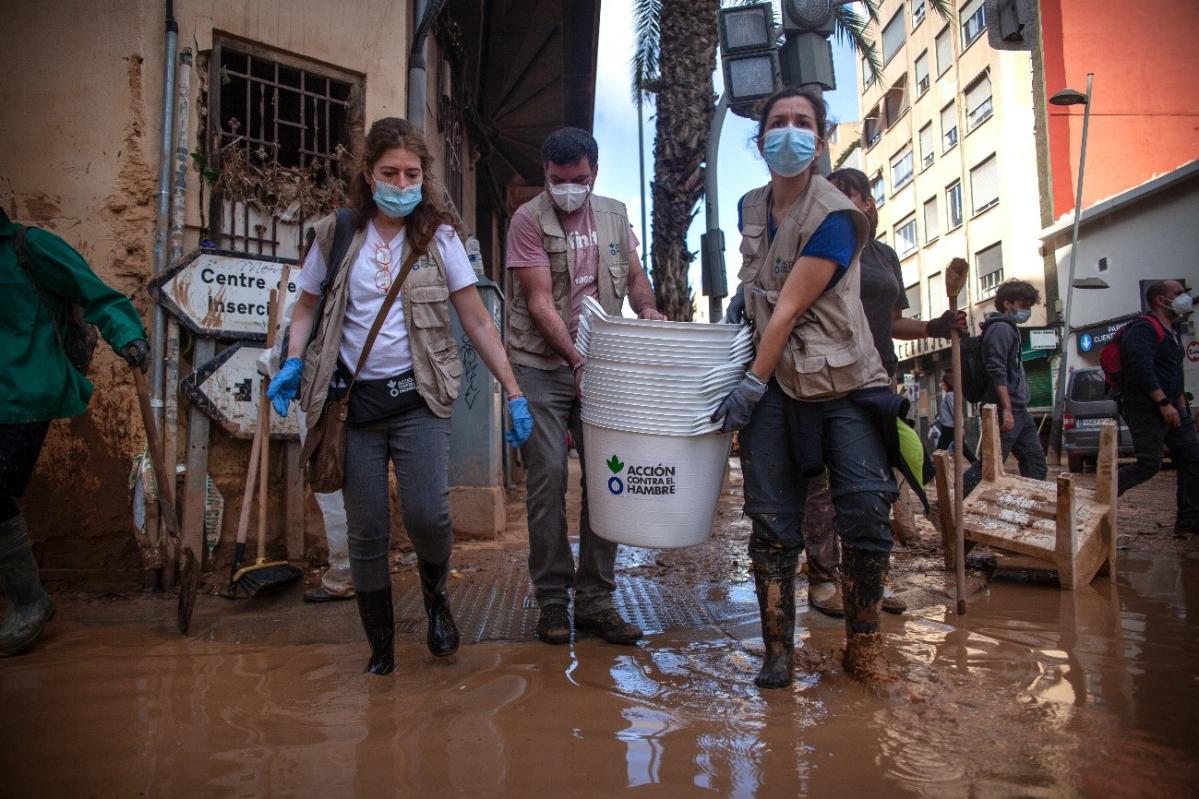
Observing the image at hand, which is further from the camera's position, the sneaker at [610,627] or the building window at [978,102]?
the building window at [978,102]

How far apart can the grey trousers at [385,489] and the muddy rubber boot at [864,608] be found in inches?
53.8

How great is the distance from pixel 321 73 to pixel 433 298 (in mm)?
3092

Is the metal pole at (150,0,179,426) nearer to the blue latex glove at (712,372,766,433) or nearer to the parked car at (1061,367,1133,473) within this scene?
the blue latex glove at (712,372,766,433)

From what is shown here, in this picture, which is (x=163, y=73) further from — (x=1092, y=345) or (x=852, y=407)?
(x=1092, y=345)

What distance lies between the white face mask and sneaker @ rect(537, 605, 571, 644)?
63.9 inches

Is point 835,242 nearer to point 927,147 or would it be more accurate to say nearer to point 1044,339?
point 1044,339

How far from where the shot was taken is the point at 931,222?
1236 inches

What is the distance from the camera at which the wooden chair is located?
12.6ft

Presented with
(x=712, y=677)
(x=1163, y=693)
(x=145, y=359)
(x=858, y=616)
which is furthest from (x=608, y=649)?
(x=145, y=359)

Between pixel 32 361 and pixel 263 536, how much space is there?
1360mm

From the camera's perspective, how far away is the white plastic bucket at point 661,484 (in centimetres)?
269

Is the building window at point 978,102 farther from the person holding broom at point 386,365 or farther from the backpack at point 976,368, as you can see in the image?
the person holding broom at point 386,365

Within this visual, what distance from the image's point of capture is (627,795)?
1.77 m

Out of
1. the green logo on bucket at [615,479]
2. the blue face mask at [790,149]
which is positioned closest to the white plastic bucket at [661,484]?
the green logo on bucket at [615,479]
